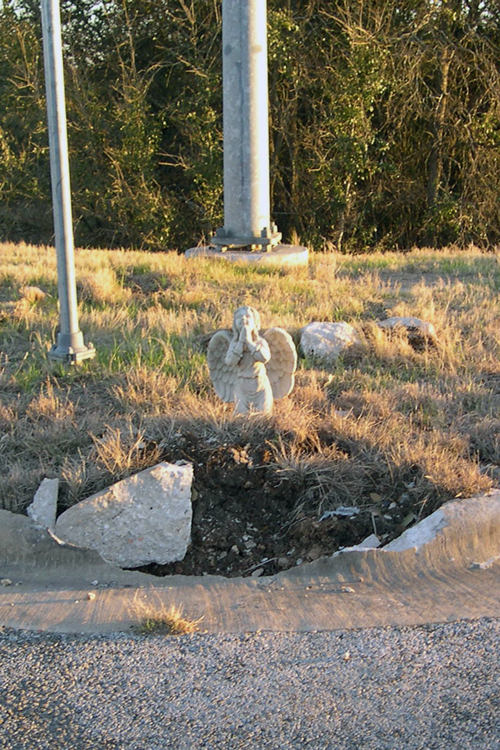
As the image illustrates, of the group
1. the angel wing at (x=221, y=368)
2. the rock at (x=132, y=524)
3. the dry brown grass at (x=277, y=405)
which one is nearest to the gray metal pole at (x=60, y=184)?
the dry brown grass at (x=277, y=405)

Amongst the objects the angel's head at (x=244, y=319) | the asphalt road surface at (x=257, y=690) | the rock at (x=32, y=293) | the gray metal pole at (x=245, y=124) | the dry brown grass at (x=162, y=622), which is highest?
the gray metal pole at (x=245, y=124)

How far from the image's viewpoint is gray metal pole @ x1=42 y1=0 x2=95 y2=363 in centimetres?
558

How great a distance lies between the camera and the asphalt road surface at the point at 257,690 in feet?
9.02

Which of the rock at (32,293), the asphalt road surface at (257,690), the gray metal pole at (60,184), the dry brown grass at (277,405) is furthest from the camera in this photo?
the rock at (32,293)

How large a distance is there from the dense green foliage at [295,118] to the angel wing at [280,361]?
10.1m

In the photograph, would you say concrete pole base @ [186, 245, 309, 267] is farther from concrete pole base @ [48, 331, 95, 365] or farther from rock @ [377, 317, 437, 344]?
concrete pole base @ [48, 331, 95, 365]

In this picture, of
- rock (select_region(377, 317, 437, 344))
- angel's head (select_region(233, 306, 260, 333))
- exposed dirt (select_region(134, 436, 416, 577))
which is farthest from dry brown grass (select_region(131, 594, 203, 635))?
rock (select_region(377, 317, 437, 344))

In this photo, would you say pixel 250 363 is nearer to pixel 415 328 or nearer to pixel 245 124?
pixel 415 328

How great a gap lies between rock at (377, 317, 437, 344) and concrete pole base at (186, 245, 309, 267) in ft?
9.42

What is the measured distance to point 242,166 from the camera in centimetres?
974

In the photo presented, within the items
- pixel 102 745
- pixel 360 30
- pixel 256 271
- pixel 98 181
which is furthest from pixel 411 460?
pixel 98 181

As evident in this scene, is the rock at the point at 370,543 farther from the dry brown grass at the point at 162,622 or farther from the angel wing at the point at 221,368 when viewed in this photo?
the angel wing at the point at 221,368

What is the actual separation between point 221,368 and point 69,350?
1.50m

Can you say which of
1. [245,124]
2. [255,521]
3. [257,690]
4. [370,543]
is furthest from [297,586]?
[245,124]
